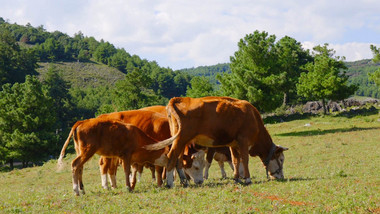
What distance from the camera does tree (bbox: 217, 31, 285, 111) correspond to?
39.6m

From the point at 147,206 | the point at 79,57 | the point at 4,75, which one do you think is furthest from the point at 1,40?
the point at 147,206

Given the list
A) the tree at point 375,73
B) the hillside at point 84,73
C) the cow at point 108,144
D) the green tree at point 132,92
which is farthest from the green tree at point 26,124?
the hillside at point 84,73

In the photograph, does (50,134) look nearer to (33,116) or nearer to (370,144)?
(33,116)

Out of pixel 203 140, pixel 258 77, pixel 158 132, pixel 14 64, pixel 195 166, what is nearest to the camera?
pixel 203 140

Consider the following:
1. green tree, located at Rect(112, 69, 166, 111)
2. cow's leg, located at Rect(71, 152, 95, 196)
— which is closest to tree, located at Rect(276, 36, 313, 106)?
green tree, located at Rect(112, 69, 166, 111)

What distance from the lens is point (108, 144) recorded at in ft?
33.8

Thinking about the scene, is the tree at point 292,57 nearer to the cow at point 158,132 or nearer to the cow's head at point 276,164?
the cow's head at point 276,164

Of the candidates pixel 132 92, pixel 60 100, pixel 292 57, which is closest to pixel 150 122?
pixel 132 92

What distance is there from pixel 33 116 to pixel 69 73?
106 m

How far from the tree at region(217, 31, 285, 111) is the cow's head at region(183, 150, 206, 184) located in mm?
27636

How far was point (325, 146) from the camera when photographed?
25438 mm

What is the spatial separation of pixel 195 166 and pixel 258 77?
104ft

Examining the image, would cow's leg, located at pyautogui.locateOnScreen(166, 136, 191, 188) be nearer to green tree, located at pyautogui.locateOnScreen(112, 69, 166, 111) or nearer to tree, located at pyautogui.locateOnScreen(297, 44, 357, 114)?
tree, located at pyautogui.locateOnScreen(297, 44, 357, 114)

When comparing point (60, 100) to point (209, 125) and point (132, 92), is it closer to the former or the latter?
point (132, 92)
